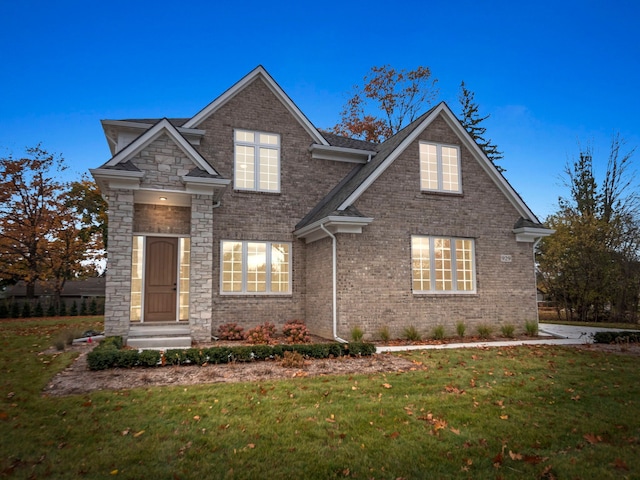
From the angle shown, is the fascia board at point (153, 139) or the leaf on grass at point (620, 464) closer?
the leaf on grass at point (620, 464)

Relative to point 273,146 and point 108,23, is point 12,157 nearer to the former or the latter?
point 108,23

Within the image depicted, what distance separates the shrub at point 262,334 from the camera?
11.8m

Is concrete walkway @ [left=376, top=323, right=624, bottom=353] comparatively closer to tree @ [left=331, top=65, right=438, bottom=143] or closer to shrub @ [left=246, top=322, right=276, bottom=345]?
shrub @ [left=246, top=322, right=276, bottom=345]

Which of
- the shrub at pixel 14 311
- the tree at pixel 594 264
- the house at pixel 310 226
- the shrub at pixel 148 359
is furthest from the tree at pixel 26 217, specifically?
the tree at pixel 594 264

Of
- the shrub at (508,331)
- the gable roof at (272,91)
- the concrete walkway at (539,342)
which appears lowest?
the concrete walkway at (539,342)

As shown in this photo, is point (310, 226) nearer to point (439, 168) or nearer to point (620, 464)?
point (439, 168)

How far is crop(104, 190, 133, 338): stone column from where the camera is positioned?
10539 mm

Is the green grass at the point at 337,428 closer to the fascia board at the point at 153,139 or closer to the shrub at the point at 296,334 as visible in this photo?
the shrub at the point at 296,334

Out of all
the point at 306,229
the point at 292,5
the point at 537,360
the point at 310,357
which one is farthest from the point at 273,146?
the point at 292,5

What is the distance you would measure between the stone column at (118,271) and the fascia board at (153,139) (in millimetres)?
994

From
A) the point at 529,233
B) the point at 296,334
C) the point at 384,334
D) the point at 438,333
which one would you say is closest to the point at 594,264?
the point at 529,233

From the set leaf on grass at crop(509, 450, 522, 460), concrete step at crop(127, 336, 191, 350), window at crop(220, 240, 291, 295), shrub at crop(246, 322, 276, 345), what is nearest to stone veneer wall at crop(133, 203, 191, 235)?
window at crop(220, 240, 291, 295)

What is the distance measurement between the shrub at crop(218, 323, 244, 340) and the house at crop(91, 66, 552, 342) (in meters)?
0.36

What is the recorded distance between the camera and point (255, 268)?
1389 centimetres
